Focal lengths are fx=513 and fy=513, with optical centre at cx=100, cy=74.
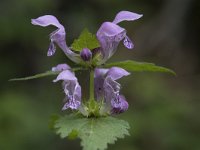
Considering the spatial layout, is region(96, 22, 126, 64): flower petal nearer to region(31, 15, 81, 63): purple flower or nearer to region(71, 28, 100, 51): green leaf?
region(71, 28, 100, 51): green leaf

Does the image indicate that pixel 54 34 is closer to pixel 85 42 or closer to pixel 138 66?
pixel 85 42

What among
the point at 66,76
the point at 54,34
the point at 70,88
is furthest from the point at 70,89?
the point at 54,34

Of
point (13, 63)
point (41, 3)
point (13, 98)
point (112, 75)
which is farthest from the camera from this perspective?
point (13, 63)

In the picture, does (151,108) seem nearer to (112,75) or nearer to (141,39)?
(141,39)

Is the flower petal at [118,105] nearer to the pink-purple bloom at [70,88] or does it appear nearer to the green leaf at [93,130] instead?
the green leaf at [93,130]

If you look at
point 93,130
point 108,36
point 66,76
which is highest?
point 108,36

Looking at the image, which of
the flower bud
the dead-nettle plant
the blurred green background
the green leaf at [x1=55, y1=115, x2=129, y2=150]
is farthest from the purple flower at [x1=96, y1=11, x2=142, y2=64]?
the blurred green background

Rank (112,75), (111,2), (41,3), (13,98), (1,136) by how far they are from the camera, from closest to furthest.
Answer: (112,75), (1,136), (13,98), (41,3), (111,2)

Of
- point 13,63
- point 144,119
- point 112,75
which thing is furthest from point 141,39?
point 112,75
